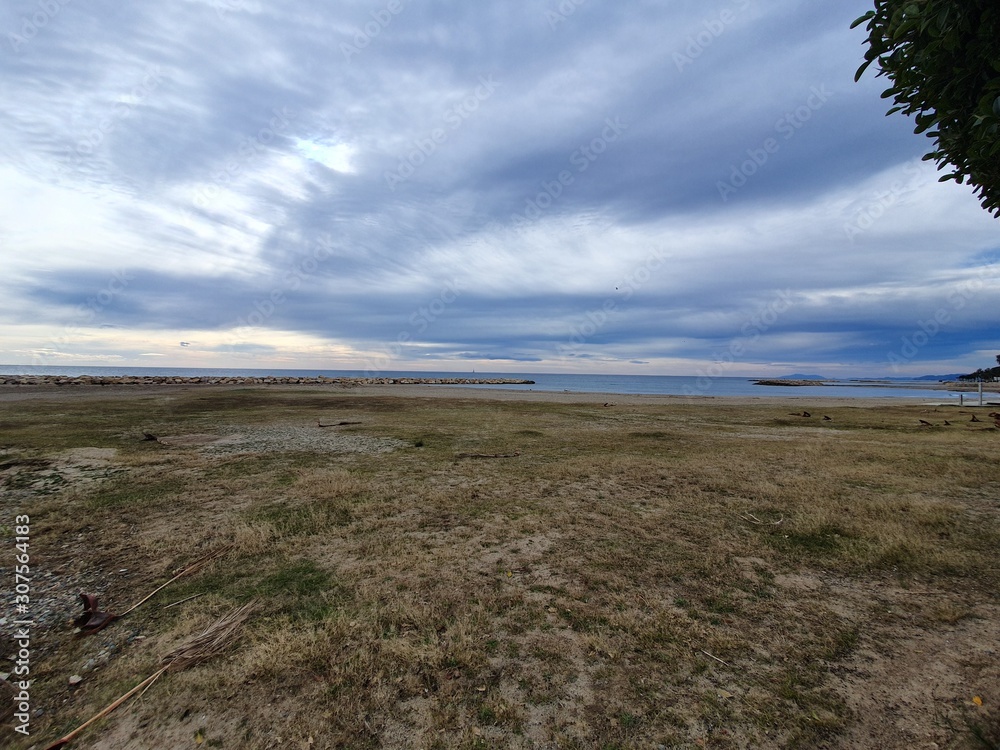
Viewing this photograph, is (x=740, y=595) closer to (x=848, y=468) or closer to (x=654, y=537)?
(x=654, y=537)

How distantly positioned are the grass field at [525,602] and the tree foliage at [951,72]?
466cm

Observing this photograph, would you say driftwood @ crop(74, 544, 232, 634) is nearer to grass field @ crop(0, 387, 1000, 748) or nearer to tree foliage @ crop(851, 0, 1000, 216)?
grass field @ crop(0, 387, 1000, 748)

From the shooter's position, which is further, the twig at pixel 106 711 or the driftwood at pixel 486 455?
the driftwood at pixel 486 455

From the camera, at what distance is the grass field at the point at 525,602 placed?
3420mm

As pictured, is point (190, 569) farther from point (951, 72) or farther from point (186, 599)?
point (951, 72)

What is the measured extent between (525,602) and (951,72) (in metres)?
6.84

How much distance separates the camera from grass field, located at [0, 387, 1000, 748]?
11.2ft

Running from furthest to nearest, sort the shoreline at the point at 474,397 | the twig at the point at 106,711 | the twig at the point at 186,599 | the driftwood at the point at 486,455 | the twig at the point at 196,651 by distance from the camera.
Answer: the shoreline at the point at 474,397
the driftwood at the point at 486,455
the twig at the point at 186,599
the twig at the point at 196,651
the twig at the point at 106,711

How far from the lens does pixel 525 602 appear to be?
5176 millimetres

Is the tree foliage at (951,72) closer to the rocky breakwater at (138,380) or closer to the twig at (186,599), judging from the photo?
the twig at (186,599)

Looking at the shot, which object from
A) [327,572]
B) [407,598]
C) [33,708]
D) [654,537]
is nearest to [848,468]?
[654,537]

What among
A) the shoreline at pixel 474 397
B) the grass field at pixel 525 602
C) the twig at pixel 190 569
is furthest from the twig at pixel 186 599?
the shoreline at pixel 474 397

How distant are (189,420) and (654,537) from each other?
80.6ft

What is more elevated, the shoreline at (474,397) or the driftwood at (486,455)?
the shoreline at (474,397)
